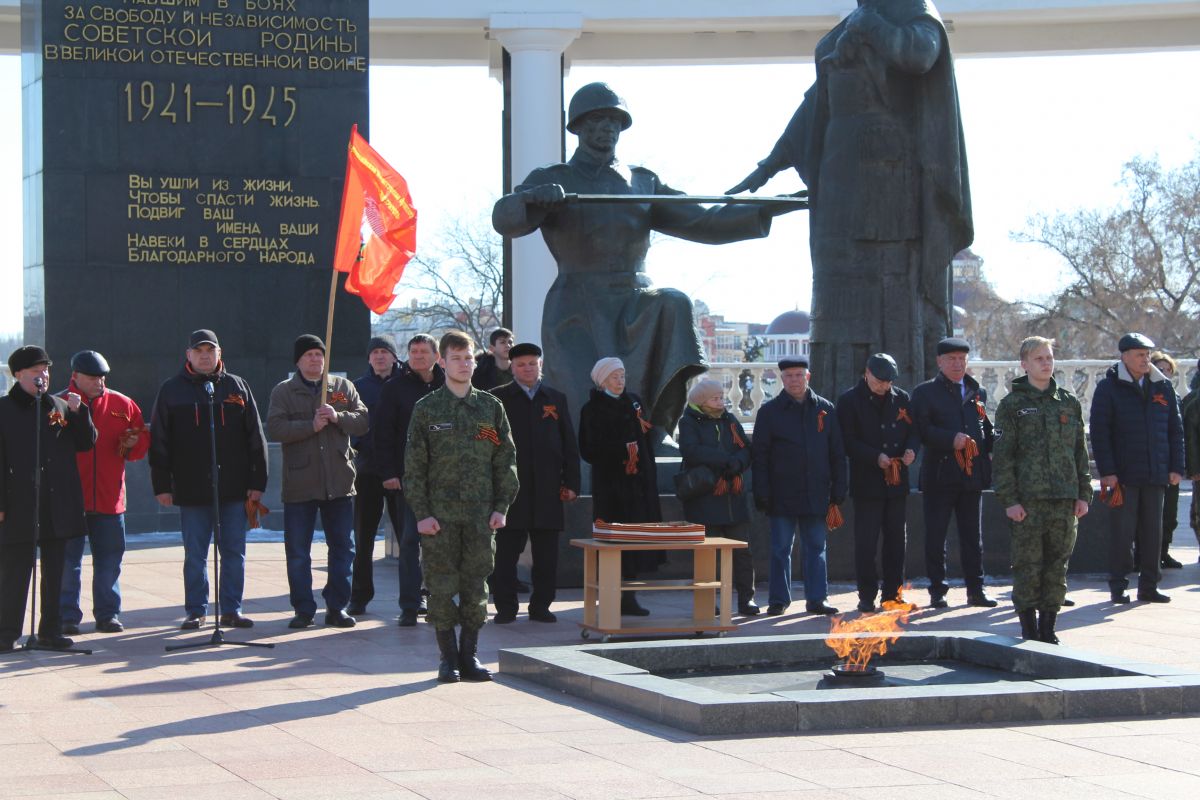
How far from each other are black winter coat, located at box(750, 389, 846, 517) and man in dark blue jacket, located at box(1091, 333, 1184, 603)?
1778 mm

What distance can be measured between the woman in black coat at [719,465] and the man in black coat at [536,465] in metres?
0.74

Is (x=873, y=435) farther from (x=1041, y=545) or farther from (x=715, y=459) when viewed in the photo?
(x=1041, y=545)

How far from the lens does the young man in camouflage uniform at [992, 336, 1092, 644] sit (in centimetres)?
895

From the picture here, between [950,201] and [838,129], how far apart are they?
0.91 metres

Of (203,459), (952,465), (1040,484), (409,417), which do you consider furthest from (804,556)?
(203,459)

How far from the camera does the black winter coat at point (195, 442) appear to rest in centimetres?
995

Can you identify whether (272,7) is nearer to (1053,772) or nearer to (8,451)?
(8,451)

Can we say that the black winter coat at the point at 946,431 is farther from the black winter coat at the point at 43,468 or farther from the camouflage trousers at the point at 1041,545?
the black winter coat at the point at 43,468

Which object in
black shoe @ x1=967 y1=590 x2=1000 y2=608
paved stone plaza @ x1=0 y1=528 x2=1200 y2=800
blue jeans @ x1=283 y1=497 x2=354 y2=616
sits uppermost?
blue jeans @ x1=283 y1=497 x2=354 y2=616

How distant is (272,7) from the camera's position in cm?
1858

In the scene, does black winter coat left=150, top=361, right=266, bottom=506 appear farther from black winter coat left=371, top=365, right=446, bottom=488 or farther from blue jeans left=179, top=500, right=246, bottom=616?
black winter coat left=371, top=365, right=446, bottom=488

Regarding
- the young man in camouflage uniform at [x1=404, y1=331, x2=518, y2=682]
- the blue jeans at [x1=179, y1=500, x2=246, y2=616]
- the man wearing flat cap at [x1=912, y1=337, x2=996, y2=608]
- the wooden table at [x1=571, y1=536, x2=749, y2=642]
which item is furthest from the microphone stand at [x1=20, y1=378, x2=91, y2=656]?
the man wearing flat cap at [x1=912, y1=337, x2=996, y2=608]

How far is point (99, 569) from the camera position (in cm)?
997

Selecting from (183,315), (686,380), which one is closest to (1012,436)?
(686,380)
